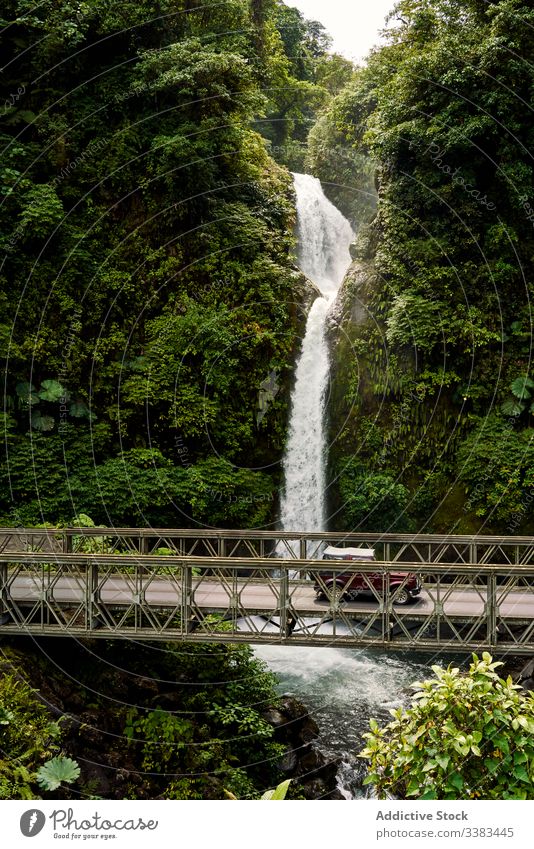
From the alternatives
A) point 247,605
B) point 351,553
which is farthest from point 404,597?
point 247,605

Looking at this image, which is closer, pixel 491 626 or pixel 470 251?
pixel 491 626

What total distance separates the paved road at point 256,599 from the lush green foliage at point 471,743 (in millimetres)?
4564

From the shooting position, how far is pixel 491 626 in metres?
13.6

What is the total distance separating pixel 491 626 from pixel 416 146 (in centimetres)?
1803

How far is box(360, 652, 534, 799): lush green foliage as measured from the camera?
888 centimetres

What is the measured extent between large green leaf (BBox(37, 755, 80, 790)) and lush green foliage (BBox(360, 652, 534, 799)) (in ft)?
19.3

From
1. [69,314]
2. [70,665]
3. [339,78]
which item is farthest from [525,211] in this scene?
[339,78]

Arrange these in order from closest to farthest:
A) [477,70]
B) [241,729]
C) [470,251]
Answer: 1. [241,729]
2. [477,70]
3. [470,251]

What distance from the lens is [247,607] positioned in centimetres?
1468

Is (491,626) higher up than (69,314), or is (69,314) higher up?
(69,314)

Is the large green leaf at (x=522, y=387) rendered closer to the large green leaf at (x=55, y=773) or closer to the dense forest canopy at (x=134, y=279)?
the dense forest canopy at (x=134, y=279)

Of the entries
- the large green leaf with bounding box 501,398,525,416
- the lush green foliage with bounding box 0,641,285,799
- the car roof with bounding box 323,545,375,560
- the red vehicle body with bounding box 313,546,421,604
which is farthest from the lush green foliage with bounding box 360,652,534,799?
the large green leaf with bounding box 501,398,525,416

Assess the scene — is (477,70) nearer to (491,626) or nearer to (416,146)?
(416,146)

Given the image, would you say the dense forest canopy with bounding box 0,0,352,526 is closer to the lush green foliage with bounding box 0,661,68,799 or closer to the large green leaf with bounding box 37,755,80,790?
the lush green foliage with bounding box 0,661,68,799
